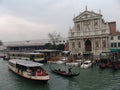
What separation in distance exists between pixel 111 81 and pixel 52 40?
195 feet

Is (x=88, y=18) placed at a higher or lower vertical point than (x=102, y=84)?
higher

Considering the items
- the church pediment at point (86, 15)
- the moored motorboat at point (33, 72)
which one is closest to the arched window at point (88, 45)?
the church pediment at point (86, 15)

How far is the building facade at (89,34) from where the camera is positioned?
5581cm

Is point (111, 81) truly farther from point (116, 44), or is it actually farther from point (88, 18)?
point (88, 18)

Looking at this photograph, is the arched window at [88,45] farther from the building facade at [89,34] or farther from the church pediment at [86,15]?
the church pediment at [86,15]

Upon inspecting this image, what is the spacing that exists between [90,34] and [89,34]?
0.85 feet

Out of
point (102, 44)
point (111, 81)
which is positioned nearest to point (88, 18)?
point (102, 44)

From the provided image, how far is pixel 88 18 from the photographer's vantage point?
5762cm

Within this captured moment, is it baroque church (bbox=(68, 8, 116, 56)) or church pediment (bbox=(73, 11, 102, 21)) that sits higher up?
church pediment (bbox=(73, 11, 102, 21))

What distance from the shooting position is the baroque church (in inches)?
A: 2199

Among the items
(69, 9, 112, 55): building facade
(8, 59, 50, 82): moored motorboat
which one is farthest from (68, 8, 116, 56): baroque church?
(8, 59, 50, 82): moored motorboat

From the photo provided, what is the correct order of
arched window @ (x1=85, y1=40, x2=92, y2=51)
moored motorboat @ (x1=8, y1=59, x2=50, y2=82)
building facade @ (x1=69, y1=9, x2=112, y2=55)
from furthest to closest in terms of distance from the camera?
1. arched window @ (x1=85, y1=40, x2=92, y2=51)
2. building facade @ (x1=69, y1=9, x2=112, y2=55)
3. moored motorboat @ (x1=8, y1=59, x2=50, y2=82)

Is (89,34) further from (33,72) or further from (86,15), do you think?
(33,72)

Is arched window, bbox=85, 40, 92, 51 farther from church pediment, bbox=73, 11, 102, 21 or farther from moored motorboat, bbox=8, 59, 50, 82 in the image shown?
moored motorboat, bbox=8, 59, 50, 82
